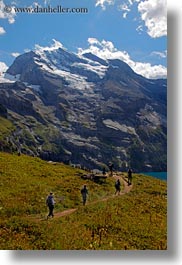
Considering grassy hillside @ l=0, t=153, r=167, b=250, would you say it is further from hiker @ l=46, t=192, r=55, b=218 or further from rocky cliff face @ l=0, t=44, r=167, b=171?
rocky cliff face @ l=0, t=44, r=167, b=171

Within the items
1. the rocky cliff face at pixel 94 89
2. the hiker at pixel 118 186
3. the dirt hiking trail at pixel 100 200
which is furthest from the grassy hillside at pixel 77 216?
the rocky cliff face at pixel 94 89

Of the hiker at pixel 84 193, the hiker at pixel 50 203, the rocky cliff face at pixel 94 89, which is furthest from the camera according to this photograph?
the rocky cliff face at pixel 94 89

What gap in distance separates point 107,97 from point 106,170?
2.91 metres

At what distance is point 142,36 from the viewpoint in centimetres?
1564

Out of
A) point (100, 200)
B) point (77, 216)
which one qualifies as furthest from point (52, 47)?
point (77, 216)

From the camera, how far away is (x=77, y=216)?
14938mm

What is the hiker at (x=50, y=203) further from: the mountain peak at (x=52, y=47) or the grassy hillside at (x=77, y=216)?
the mountain peak at (x=52, y=47)

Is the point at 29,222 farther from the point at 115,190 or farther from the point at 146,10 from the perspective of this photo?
the point at 146,10

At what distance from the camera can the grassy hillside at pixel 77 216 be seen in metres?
14.1

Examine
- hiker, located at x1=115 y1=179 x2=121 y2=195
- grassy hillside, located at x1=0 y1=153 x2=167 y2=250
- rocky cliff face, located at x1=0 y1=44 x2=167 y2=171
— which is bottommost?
grassy hillside, located at x1=0 y1=153 x2=167 y2=250

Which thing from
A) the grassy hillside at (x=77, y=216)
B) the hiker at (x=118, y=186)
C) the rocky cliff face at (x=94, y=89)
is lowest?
the grassy hillside at (x=77, y=216)

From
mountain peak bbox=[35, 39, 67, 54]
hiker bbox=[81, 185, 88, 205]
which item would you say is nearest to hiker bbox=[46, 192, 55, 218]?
hiker bbox=[81, 185, 88, 205]

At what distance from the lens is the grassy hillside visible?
14.1 m

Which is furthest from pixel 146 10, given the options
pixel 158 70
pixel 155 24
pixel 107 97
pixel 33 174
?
pixel 33 174
